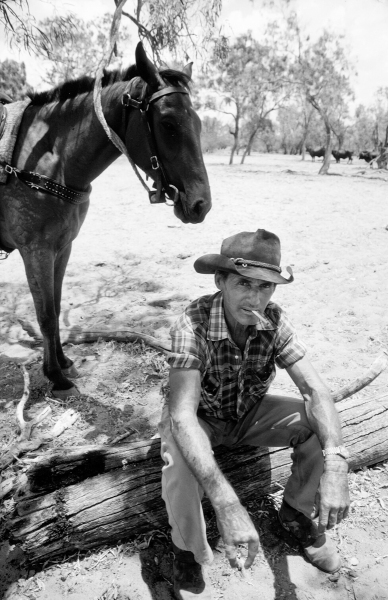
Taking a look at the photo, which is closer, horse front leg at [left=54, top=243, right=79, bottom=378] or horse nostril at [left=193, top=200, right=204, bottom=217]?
horse nostril at [left=193, top=200, right=204, bottom=217]

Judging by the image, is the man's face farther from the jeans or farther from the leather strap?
the leather strap

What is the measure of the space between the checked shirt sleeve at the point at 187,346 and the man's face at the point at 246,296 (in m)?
0.21

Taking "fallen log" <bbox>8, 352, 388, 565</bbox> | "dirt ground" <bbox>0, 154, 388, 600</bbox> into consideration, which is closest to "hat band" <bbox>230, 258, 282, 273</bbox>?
"fallen log" <bbox>8, 352, 388, 565</bbox>

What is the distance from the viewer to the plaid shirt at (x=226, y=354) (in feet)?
6.26

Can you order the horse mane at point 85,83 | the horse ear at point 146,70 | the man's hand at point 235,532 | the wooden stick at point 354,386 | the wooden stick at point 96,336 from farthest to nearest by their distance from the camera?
the wooden stick at point 96,336 < the wooden stick at point 354,386 < the horse mane at point 85,83 < the horse ear at point 146,70 < the man's hand at point 235,532

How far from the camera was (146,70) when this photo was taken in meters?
2.31

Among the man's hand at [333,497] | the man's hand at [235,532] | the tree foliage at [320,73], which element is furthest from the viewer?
the tree foliage at [320,73]

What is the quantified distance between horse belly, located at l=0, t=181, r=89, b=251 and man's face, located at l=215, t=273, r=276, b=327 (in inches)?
57.4

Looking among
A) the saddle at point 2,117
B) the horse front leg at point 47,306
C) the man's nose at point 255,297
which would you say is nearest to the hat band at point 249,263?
the man's nose at point 255,297

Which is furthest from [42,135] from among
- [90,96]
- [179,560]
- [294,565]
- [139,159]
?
[294,565]

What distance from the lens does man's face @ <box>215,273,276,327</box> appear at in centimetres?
190

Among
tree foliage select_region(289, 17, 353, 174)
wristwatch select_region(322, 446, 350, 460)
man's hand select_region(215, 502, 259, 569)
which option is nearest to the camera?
man's hand select_region(215, 502, 259, 569)

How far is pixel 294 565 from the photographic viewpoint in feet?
6.48

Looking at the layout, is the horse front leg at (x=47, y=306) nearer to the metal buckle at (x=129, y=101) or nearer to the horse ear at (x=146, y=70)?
the metal buckle at (x=129, y=101)
